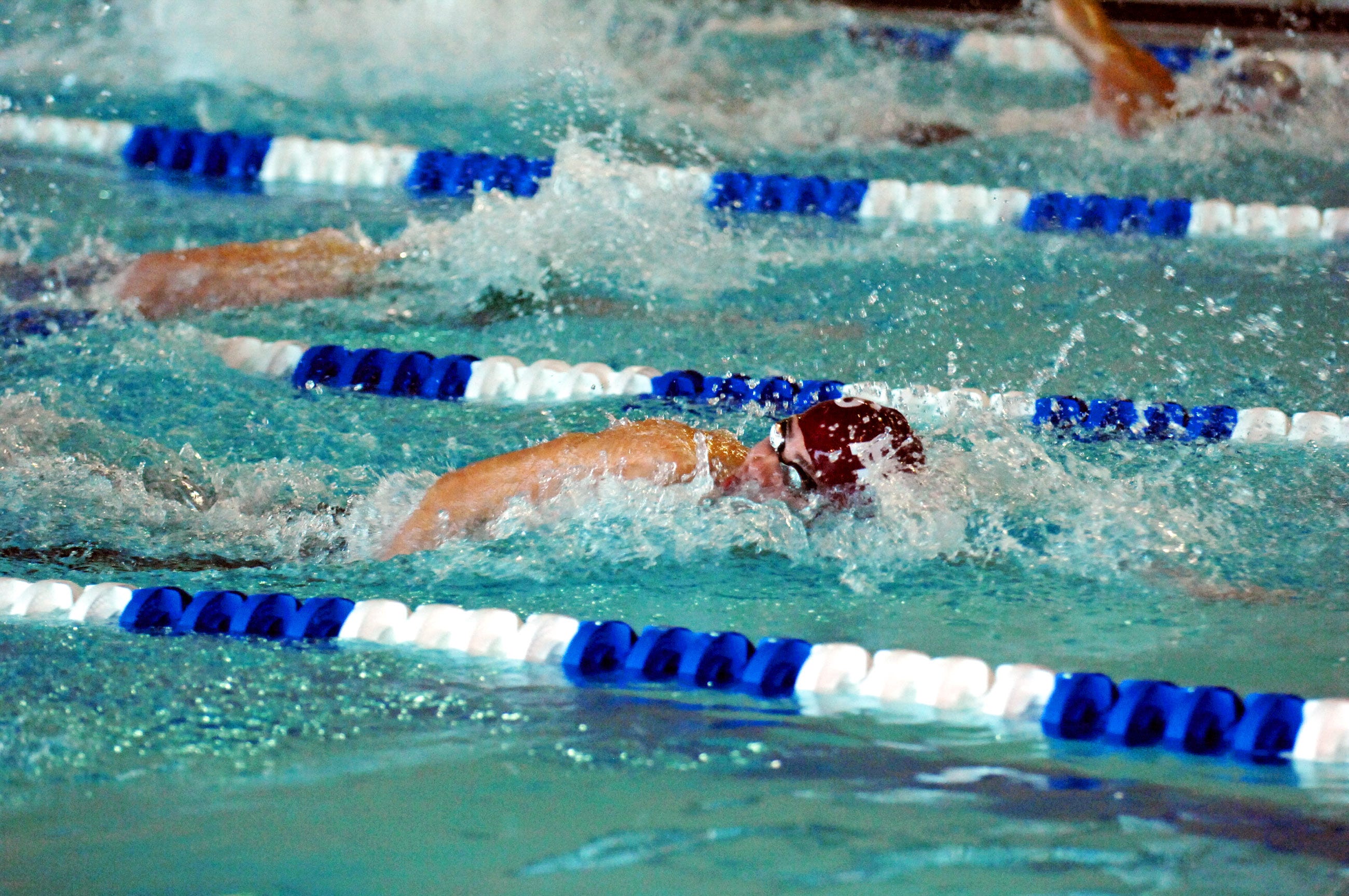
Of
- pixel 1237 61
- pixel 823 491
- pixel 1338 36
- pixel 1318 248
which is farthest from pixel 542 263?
pixel 1338 36

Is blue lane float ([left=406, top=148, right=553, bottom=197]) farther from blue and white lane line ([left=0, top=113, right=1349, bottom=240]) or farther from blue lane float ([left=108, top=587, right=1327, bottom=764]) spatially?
blue lane float ([left=108, top=587, right=1327, bottom=764])

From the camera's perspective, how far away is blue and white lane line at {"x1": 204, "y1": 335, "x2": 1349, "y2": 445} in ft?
10.8

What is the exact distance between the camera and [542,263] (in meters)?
4.30

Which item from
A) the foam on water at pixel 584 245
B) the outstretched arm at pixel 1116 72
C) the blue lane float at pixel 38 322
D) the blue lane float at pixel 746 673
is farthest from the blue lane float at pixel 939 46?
the blue lane float at pixel 746 673

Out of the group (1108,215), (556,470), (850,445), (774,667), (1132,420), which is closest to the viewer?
(774,667)

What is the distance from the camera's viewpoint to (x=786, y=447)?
2570 mm

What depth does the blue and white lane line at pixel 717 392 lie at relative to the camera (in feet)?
10.8

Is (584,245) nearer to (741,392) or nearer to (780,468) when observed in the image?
(741,392)

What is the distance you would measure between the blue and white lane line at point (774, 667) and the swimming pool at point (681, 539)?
5cm

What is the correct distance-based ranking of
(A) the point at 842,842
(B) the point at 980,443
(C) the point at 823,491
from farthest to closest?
(B) the point at 980,443
(C) the point at 823,491
(A) the point at 842,842

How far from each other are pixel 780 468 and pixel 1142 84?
3.63 metres

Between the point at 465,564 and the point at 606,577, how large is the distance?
27 cm

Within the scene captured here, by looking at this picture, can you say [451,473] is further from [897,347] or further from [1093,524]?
[897,347]

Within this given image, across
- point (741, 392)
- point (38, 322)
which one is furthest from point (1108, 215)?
point (38, 322)
